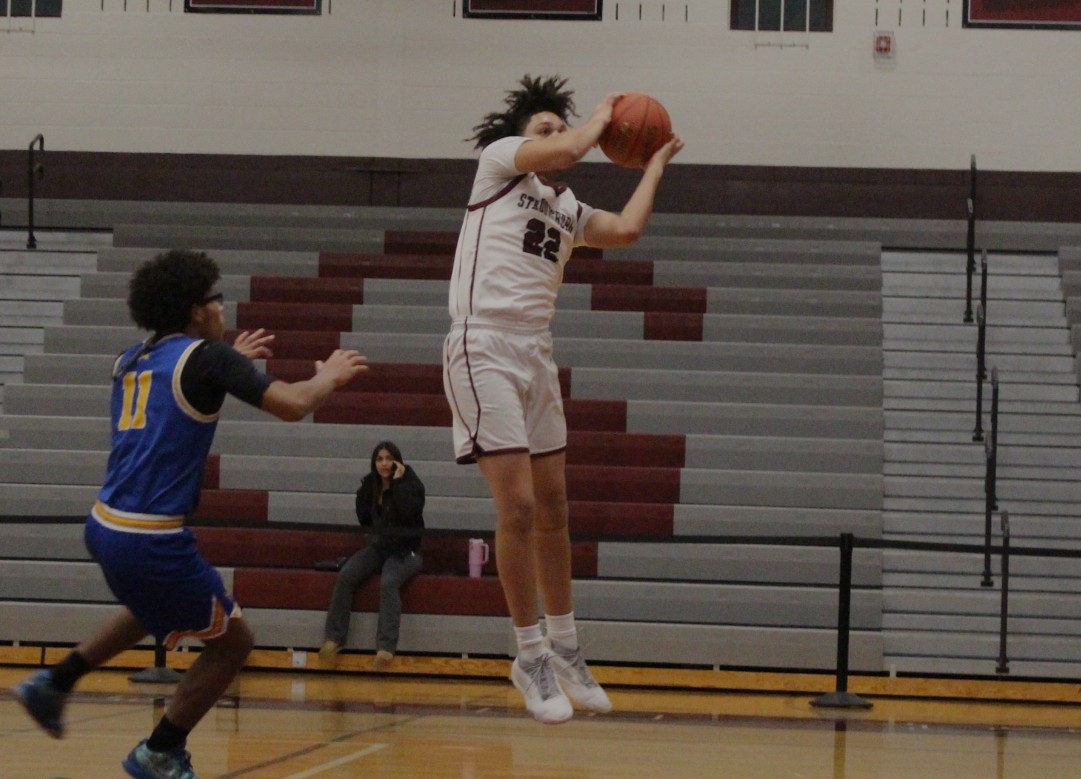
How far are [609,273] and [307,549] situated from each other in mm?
3425

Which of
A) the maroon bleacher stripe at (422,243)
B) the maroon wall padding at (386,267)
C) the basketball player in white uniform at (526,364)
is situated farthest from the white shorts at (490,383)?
the maroon bleacher stripe at (422,243)

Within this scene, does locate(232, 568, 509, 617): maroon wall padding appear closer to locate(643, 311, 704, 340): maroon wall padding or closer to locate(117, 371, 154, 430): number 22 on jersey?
locate(643, 311, 704, 340): maroon wall padding

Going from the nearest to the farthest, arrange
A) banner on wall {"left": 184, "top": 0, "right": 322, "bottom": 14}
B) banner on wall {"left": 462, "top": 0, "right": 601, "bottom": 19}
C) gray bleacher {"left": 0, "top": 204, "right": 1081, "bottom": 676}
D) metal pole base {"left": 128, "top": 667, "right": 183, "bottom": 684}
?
metal pole base {"left": 128, "top": 667, "right": 183, "bottom": 684}
gray bleacher {"left": 0, "top": 204, "right": 1081, "bottom": 676}
banner on wall {"left": 462, "top": 0, "right": 601, "bottom": 19}
banner on wall {"left": 184, "top": 0, "right": 322, "bottom": 14}

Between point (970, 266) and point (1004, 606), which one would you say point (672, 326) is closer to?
point (970, 266)

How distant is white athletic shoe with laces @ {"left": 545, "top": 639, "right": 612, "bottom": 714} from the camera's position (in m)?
5.05

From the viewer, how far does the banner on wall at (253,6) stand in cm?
1240

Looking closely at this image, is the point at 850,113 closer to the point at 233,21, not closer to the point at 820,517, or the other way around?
the point at 820,517

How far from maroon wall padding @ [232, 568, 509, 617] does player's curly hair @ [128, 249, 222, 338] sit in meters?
4.32

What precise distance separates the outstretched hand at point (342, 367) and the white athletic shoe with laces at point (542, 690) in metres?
1.14

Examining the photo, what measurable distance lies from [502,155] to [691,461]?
16.6 ft

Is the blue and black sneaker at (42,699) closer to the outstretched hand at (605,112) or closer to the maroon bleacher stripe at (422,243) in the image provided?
the outstretched hand at (605,112)

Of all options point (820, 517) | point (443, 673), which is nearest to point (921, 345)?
point (820, 517)

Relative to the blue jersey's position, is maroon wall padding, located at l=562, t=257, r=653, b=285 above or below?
above

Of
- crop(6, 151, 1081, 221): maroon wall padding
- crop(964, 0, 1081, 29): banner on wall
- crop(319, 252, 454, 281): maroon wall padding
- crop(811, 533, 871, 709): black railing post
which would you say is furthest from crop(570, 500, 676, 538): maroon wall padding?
crop(964, 0, 1081, 29): banner on wall
